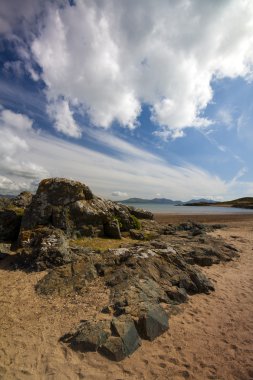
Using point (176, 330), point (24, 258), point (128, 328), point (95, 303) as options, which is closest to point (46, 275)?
point (24, 258)

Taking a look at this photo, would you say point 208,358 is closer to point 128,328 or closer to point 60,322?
point 128,328

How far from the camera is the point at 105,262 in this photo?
10.8m

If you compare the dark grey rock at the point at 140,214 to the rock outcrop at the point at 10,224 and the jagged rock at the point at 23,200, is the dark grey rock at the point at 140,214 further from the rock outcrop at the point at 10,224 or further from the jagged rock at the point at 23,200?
the rock outcrop at the point at 10,224

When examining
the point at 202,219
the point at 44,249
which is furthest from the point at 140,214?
the point at 202,219

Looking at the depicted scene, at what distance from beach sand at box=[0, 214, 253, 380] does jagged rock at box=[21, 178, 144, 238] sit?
→ 4.29 meters

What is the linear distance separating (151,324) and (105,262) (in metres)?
4.22

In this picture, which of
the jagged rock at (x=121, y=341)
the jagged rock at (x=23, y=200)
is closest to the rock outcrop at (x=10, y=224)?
the jagged rock at (x=23, y=200)

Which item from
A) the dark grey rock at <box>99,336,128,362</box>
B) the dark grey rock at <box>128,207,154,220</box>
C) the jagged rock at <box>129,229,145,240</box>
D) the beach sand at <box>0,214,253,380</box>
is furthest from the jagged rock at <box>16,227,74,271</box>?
the dark grey rock at <box>128,207,154,220</box>

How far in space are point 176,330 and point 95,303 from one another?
9.41 ft

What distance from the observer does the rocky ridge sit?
672 centimetres

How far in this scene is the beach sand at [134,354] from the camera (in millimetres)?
5551

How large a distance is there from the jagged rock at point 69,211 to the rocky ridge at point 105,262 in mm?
57

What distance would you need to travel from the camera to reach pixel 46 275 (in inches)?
379

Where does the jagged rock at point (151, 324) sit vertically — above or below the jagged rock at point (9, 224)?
below
